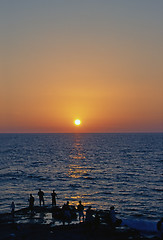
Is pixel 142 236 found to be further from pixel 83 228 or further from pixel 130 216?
pixel 130 216

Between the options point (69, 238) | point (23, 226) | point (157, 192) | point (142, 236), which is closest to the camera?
point (69, 238)

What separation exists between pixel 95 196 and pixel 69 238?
20301 mm

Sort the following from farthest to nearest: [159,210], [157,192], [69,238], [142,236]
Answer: [157,192]
[159,210]
[142,236]
[69,238]

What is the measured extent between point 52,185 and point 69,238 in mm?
29083

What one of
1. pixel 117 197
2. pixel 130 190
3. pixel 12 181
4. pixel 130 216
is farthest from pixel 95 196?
pixel 12 181

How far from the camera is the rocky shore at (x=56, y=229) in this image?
22491 millimetres

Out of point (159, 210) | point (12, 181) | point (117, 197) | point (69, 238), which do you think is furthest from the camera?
point (12, 181)

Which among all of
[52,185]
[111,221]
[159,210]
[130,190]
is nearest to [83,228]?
[111,221]

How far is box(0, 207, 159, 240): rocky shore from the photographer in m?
22.5

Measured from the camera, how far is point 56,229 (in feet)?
79.8

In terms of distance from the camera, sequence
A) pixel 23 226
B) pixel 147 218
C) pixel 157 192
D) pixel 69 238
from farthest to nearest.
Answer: pixel 157 192 → pixel 147 218 → pixel 23 226 → pixel 69 238

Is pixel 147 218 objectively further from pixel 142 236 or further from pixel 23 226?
pixel 23 226

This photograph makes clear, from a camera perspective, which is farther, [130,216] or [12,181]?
[12,181]

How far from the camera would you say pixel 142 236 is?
23.6 metres
